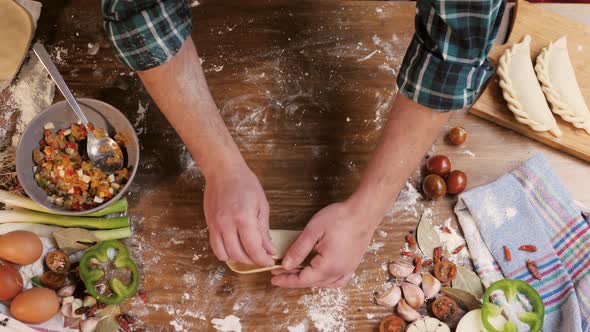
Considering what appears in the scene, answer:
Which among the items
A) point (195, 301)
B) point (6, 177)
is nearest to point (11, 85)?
point (6, 177)

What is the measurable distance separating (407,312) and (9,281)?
0.97 metres

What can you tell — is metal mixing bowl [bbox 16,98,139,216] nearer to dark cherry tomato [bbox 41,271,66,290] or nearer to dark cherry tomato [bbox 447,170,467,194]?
dark cherry tomato [bbox 41,271,66,290]

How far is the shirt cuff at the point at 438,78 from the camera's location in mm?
921

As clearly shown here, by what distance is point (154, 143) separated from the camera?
1368mm

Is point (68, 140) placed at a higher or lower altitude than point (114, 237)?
higher

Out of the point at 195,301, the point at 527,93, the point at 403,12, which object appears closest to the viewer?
the point at 195,301

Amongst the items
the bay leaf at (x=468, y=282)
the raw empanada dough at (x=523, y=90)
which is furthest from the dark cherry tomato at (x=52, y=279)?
the raw empanada dough at (x=523, y=90)

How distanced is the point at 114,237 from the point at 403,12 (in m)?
1.06

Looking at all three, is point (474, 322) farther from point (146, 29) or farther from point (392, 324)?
point (146, 29)

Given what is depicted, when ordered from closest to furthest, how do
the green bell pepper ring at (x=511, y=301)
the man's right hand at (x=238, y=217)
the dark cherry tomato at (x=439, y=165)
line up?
1. the man's right hand at (x=238, y=217)
2. the green bell pepper ring at (x=511, y=301)
3. the dark cherry tomato at (x=439, y=165)

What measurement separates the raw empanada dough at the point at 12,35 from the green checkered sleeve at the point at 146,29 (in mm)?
584

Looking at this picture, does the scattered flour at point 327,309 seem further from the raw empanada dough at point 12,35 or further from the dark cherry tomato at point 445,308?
the raw empanada dough at point 12,35

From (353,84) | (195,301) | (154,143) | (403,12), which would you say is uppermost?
(403,12)

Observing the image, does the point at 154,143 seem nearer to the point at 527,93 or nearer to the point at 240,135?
the point at 240,135
